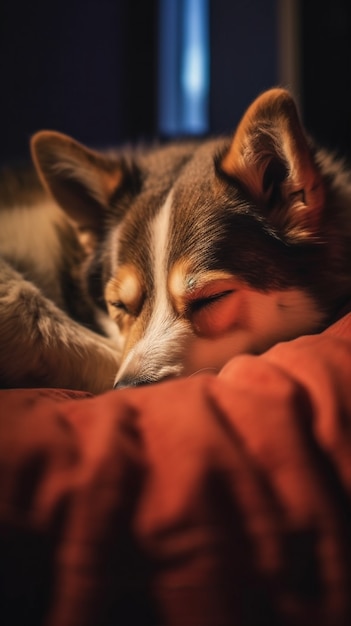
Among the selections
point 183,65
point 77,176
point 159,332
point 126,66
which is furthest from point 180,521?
point 183,65

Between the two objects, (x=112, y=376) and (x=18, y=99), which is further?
(x=18, y=99)

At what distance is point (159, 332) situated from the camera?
3.37ft

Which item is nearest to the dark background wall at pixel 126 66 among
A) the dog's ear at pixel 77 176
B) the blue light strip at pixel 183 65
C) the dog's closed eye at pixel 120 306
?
the blue light strip at pixel 183 65

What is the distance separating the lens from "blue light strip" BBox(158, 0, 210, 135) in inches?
122

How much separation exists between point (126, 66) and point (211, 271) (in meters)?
2.47

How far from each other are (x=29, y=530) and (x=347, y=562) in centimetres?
31

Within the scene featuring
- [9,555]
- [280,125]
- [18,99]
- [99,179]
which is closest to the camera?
[9,555]

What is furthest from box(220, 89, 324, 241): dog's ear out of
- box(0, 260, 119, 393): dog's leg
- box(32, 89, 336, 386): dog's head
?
box(0, 260, 119, 393): dog's leg

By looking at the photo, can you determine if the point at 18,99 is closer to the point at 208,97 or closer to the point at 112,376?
the point at 208,97

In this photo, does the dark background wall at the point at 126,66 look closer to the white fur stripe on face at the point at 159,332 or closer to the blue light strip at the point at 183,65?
the blue light strip at the point at 183,65

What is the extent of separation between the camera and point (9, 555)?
1.58ft

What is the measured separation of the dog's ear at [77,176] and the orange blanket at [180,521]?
83 cm

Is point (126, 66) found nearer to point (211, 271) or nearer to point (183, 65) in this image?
point (183, 65)

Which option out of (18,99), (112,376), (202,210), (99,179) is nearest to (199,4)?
(18,99)
